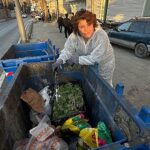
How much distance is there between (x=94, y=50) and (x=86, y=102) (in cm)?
85

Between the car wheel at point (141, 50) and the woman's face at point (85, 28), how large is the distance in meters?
6.29

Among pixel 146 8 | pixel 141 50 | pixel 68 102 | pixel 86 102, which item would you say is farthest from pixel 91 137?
pixel 146 8

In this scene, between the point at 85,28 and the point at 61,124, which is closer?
the point at 61,124

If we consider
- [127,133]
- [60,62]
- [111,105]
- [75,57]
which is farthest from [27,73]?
[127,133]

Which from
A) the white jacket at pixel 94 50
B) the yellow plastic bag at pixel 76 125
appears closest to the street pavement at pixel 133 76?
the white jacket at pixel 94 50

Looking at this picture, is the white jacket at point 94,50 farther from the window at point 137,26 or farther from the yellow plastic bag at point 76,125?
the window at point 137,26

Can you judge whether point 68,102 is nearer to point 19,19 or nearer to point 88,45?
point 88,45

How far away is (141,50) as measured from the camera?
8.83 meters

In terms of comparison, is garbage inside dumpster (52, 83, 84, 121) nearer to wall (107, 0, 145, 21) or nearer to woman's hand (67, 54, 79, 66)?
woman's hand (67, 54, 79, 66)

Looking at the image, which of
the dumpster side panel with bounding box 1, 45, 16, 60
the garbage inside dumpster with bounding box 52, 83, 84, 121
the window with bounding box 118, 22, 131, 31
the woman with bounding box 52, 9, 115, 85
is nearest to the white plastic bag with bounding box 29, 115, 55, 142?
the garbage inside dumpster with bounding box 52, 83, 84, 121

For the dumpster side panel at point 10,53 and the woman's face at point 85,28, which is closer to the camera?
the woman's face at point 85,28

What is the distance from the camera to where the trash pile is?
1.95 meters

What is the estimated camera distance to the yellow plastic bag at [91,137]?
1.86 meters

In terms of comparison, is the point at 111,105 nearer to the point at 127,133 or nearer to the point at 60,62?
the point at 127,133
